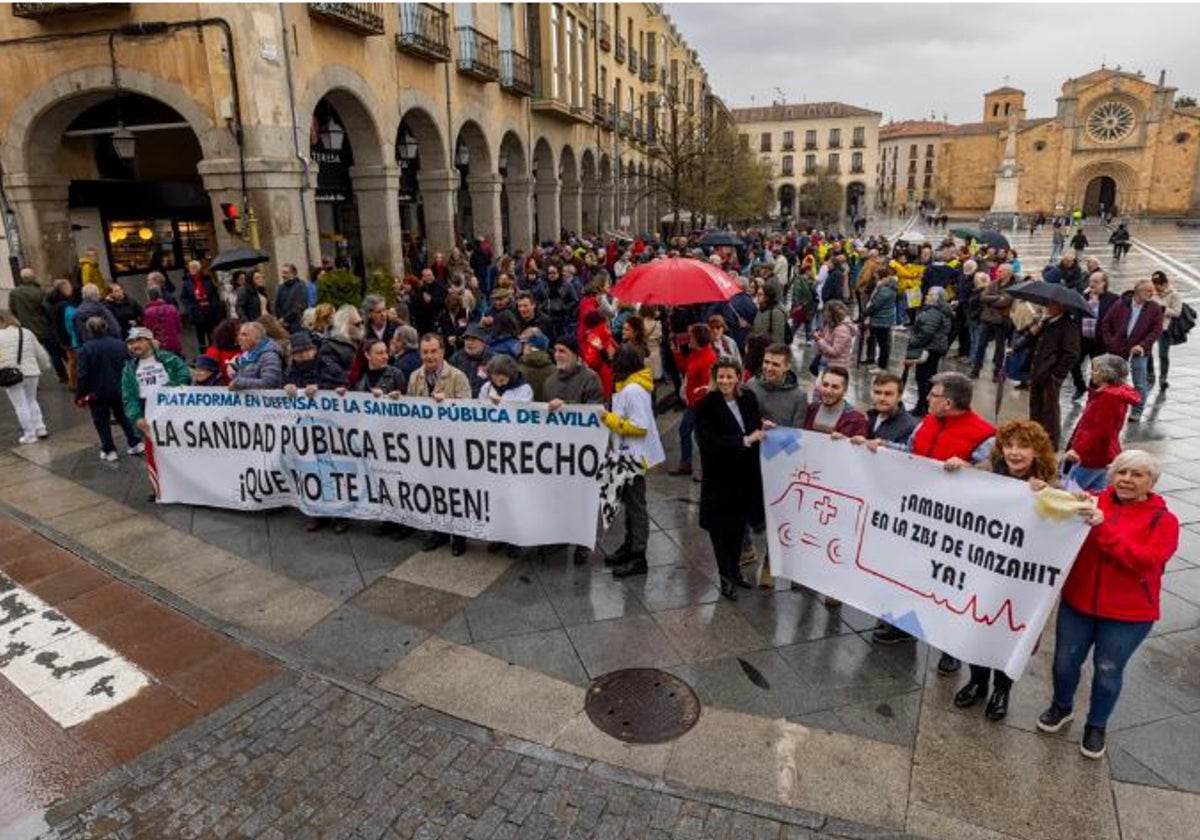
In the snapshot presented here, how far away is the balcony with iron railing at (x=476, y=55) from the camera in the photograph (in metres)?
20.4

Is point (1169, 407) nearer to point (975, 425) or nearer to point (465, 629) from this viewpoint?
point (975, 425)

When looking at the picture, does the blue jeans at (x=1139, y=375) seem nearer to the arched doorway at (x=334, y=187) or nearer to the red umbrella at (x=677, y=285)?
the red umbrella at (x=677, y=285)

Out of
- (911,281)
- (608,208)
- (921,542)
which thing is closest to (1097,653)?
(921,542)

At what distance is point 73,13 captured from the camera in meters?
14.0

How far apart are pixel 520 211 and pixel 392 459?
21.5m

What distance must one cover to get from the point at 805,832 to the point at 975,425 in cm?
253

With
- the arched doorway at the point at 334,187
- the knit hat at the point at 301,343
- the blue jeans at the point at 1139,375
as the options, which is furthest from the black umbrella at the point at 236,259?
the blue jeans at the point at 1139,375

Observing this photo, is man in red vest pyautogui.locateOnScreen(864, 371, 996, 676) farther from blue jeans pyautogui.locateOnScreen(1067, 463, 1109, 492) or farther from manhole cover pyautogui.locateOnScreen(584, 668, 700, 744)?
blue jeans pyautogui.locateOnScreen(1067, 463, 1109, 492)

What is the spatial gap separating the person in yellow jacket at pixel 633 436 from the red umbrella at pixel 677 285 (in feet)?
7.20

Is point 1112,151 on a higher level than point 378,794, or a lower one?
higher

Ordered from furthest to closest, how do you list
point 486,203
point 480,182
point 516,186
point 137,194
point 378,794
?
1. point 516,186
2. point 486,203
3. point 480,182
4. point 137,194
5. point 378,794

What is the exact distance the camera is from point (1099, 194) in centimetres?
8094

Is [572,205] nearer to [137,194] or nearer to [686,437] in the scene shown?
[137,194]

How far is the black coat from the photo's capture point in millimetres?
5238
